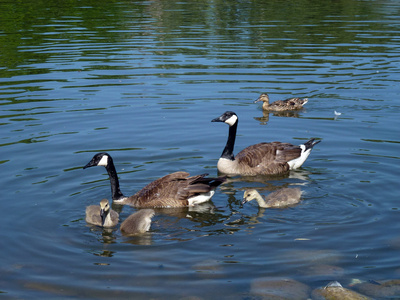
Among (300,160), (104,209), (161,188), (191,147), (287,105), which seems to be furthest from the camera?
(287,105)

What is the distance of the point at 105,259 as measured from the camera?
10.0 m

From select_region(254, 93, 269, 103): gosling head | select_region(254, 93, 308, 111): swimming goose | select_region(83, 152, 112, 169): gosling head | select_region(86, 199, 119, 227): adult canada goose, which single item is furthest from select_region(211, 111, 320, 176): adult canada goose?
select_region(254, 93, 269, 103): gosling head

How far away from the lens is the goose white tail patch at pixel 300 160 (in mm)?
14641

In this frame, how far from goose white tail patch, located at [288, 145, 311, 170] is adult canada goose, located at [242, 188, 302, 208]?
2.43 metres

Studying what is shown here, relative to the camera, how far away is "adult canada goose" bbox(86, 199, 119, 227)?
440 inches

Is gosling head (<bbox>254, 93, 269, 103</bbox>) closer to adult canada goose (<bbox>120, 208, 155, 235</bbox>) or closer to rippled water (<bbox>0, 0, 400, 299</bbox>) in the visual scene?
rippled water (<bbox>0, 0, 400, 299</bbox>)

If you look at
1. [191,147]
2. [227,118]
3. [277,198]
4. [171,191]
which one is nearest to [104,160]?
[171,191]

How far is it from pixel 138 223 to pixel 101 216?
0.74 meters

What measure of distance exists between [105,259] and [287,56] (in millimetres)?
18872

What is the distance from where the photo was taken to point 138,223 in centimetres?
1090

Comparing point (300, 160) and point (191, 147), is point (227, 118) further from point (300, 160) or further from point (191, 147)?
point (300, 160)

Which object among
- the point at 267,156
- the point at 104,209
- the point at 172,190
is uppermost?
the point at 104,209

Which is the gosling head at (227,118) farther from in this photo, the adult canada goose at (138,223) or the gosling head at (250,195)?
the adult canada goose at (138,223)

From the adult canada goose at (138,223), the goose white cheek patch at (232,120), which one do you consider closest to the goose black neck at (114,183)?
the adult canada goose at (138,223)
